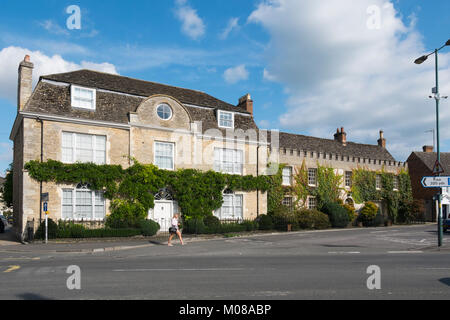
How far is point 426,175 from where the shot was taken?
43.7m

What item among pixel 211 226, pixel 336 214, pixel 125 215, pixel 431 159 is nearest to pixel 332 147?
pixel 336 214

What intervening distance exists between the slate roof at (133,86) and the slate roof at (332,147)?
828 centimetres

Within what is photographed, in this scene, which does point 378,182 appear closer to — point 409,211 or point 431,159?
point 409,211

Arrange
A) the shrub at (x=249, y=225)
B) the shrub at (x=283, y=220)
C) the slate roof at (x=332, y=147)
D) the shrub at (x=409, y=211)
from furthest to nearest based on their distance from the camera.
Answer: the shrub at (x=409, y=211) < the slate roof at (x=332, y=147) < the shrub at (x=283, y=220) < the shrub at (x=249, y=225)

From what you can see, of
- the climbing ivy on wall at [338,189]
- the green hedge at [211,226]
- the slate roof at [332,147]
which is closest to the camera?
the green hedge at [211,226]

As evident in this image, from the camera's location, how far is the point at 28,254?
16.3 metres

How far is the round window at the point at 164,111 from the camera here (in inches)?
1009

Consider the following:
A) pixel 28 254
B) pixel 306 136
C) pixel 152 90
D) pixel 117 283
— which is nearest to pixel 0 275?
pixel 117 283

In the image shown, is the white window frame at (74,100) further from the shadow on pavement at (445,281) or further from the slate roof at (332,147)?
the shadow on pavement at (445,281)

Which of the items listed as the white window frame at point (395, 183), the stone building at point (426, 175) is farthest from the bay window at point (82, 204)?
the stone building at point (426, 175)

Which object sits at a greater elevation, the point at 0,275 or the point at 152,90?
the point at 152,90

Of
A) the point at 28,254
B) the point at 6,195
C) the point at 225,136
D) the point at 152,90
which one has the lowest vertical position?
the point at 28,254
